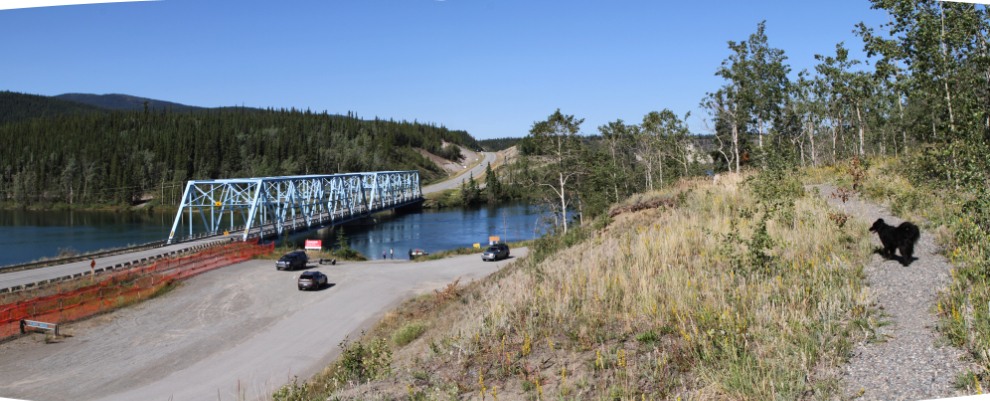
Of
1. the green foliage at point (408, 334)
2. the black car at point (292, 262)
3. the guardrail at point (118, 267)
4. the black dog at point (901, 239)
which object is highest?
the black dog at point (901, 239)

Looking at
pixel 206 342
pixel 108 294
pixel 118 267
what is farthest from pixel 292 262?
pixel 206 342

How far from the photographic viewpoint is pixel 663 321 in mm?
6496

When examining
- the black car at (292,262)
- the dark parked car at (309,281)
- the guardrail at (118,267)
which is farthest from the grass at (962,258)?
the black car at (292,262)

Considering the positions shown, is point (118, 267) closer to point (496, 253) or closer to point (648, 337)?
point (496, 253)

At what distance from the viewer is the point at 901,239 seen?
7281 millimetres

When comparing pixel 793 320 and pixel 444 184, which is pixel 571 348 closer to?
pixel 793 320

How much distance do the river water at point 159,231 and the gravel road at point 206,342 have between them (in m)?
23.0

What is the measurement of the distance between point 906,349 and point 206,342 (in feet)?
62.7

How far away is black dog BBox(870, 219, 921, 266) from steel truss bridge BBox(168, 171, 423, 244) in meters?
47.6

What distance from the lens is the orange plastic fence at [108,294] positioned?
719 inches

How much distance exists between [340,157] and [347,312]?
423 ft

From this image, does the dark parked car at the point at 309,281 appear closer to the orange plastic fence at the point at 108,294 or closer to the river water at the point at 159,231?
the orange plastic fence at the point at 108,294

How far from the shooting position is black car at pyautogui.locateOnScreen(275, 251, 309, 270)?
104 feet

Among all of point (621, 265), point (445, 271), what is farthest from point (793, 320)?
point (445, 271)
